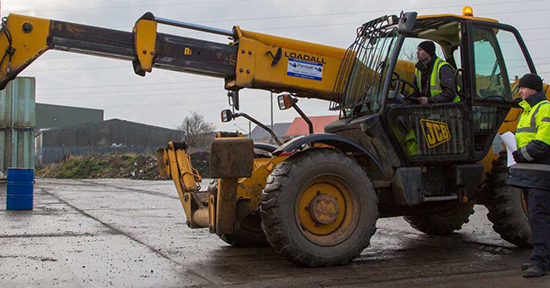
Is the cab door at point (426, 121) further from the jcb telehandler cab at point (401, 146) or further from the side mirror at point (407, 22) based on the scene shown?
the side mirror at point (407, 22)

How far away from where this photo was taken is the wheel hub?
5.64 metres

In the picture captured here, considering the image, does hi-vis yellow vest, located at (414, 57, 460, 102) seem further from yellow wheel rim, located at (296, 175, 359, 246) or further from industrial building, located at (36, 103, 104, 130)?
industrial building, located at (36, 103, 104, 130)

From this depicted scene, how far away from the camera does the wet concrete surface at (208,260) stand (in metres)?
4.98

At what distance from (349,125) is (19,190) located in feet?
26.7

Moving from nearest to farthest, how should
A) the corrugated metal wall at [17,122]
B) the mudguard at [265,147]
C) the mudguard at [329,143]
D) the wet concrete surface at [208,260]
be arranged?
the wet concrete surface at [208,260] → the mudguard at [329,143] → the mudguard at [265,147] → the corrugated metal wall at [17,122]

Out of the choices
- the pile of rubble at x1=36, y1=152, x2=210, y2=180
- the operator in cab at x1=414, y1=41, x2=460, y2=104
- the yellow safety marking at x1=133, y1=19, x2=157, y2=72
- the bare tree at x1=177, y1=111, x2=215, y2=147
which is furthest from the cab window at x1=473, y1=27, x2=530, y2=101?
the bare tree at x1=177, y1=111, x2=215, y2=147

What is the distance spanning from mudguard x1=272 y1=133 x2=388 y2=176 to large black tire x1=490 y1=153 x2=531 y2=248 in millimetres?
1348

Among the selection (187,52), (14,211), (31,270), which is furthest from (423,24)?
(14,211)

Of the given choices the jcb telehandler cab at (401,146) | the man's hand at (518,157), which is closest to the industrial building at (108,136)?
the jcb telehandler cab at (401,146)

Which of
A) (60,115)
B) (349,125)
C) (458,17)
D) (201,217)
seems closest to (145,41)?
(201,217)

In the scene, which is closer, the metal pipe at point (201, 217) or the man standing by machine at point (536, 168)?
the man standing by machine at point (536, 168)

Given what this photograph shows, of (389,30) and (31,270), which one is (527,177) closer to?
(389,30)

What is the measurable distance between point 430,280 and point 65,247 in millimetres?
4210

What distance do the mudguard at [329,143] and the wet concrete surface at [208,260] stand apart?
1.12m
